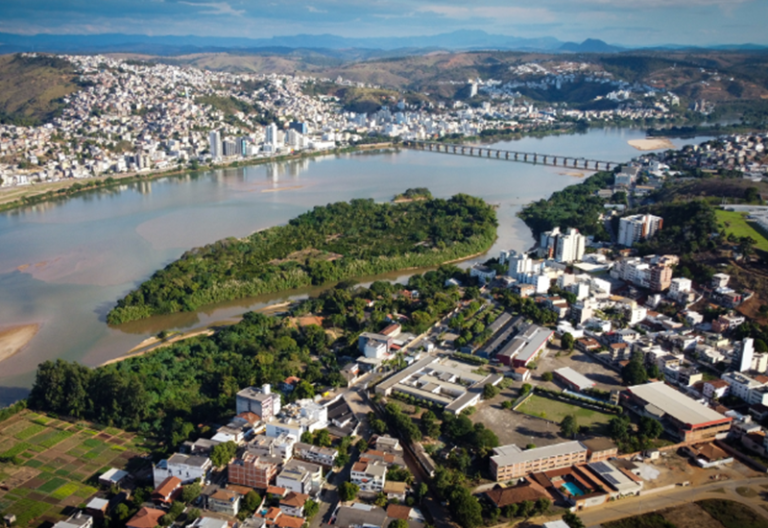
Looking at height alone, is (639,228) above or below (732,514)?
above

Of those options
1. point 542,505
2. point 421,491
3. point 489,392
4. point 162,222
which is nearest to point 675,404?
point 489,392

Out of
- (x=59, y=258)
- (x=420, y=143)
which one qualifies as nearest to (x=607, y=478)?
(x=59, y=258)

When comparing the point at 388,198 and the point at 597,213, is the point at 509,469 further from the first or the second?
the point at 388,198

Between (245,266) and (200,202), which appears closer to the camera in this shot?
(245,266)

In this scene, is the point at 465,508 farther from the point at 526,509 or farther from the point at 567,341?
the point at 567,341

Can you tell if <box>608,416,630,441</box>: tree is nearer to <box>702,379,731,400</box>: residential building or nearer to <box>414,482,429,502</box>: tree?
<box>702,379,731,400</box>: residential building

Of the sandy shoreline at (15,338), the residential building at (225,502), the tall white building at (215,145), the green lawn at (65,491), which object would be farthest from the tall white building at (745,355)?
the tall white building at (215,145)
